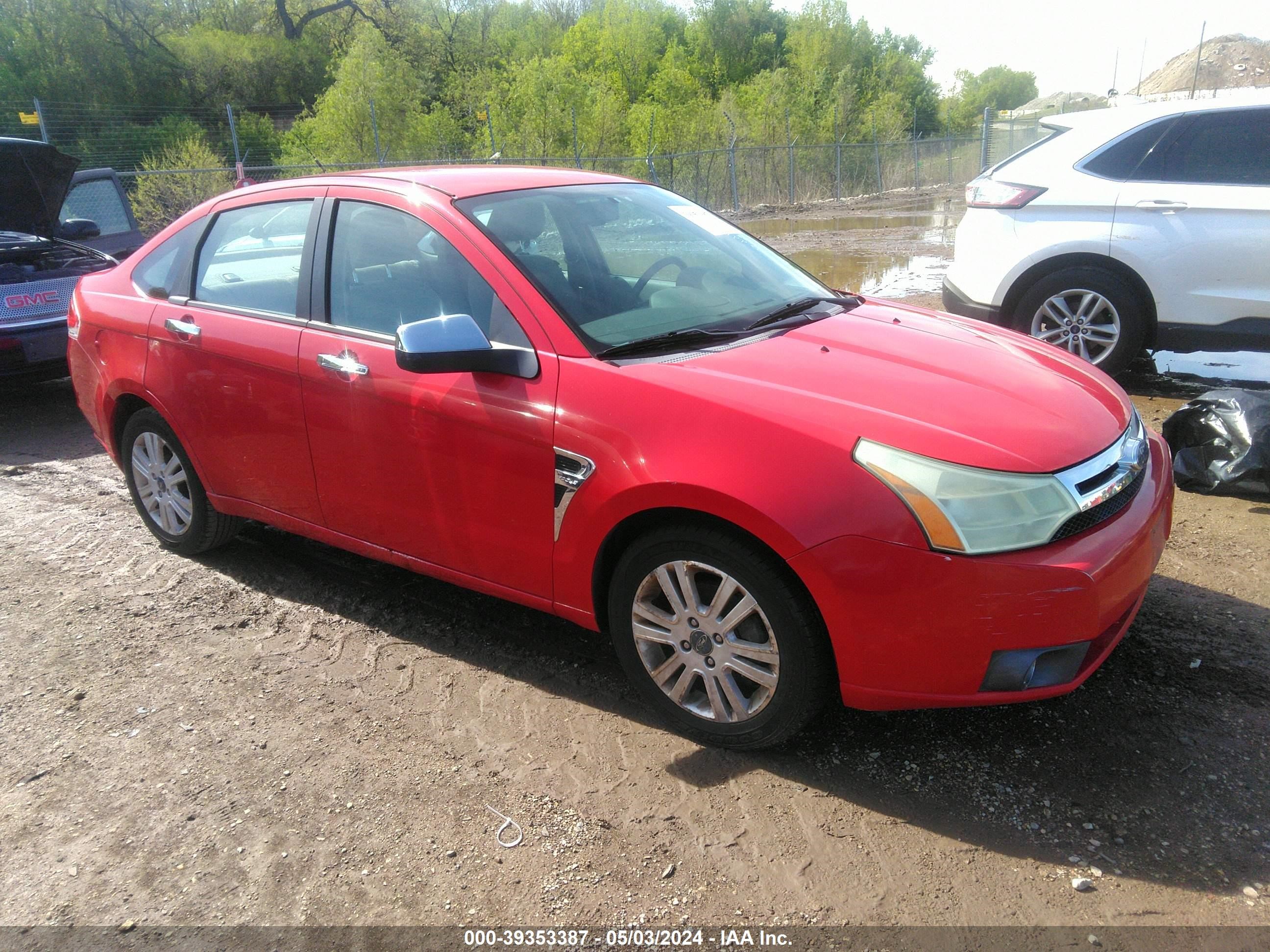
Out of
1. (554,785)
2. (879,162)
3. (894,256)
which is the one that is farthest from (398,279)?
(879,162)

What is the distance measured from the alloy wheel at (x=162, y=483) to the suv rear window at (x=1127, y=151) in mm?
5617

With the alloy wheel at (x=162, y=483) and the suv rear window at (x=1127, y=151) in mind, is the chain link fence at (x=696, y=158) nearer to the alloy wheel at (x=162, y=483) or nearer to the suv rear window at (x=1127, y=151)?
the alloy wheel at (x=162, y=483)

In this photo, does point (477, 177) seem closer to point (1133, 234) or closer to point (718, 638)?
point (718, 638)

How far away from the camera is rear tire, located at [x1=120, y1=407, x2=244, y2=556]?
4.20 metres

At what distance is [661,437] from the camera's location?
8.67 feet

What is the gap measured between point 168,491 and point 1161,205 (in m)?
5.79

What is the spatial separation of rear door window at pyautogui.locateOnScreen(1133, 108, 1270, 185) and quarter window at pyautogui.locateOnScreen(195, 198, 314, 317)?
511cm

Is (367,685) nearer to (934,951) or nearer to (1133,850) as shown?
(934,951)

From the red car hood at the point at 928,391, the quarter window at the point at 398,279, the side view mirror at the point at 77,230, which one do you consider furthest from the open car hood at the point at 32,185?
the red car hood at the point at 928,391

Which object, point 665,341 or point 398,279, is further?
point 398,279

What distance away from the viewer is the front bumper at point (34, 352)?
262 inches

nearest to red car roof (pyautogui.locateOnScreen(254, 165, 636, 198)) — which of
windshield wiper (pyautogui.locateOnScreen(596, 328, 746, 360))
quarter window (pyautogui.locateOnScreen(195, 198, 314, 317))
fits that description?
quarter window (pyautogui.locateOnScreen(195, 198, 314, 317))

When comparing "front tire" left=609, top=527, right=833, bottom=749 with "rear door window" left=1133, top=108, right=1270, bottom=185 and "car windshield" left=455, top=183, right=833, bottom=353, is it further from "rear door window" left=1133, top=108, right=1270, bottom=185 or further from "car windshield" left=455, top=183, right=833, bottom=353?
"rear door window" left=1133, top=108, right=1270, bottom=185

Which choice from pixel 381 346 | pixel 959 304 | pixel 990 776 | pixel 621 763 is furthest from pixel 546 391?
pixel 959 304
